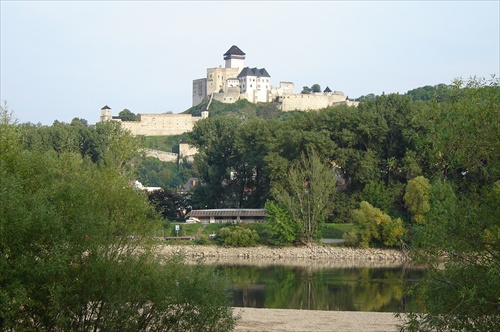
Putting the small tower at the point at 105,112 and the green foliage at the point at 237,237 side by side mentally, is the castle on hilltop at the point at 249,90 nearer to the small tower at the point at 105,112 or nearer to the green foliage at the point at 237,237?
the small tower at the point at 105,112

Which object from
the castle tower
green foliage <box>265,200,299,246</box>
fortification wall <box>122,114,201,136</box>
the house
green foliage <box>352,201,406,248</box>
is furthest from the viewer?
the castle tower

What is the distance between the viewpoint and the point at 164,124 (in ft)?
319

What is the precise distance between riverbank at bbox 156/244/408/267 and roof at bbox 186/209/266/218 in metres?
6.39

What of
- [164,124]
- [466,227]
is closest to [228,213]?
[466,227]

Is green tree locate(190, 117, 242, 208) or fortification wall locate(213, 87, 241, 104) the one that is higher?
fortification wall locate(213, 87, 241, 104)

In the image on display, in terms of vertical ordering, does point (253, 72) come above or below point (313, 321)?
above

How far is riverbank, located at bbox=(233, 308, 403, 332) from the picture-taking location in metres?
17.8

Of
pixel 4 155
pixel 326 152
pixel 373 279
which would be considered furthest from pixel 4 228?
pixel 326 152

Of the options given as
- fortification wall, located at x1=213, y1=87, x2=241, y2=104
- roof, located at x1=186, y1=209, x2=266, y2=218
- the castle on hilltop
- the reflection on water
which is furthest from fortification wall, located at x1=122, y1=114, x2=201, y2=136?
the reflection on water

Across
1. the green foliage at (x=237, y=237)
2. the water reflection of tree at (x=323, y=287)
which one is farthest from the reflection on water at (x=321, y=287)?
the green foliage at (x=237, y=237)

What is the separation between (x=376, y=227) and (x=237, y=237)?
6.65 meters

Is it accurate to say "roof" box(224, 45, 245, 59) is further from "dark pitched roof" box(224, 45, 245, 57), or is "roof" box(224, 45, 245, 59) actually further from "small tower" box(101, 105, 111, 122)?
"small tower" box(101, 105, 111, 122)

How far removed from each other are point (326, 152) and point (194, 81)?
231 feet

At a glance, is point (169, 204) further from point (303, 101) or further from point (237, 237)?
point (303, 101)
